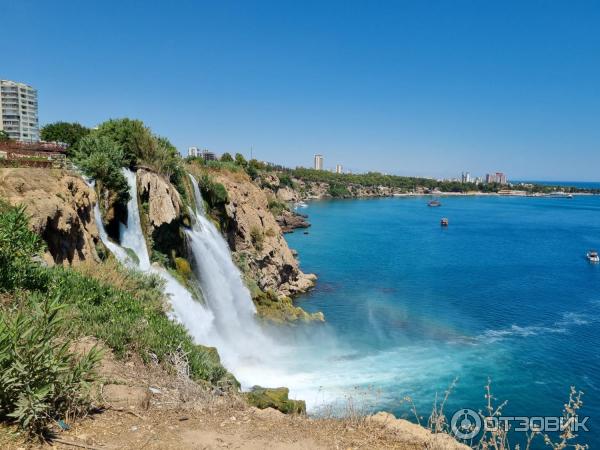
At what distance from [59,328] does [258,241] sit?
26.1 m

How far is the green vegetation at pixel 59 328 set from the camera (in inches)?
177

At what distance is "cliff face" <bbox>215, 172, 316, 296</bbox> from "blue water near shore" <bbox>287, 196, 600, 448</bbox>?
2.08m

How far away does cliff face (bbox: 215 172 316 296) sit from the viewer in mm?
29578

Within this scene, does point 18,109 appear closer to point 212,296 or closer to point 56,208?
point 212,296

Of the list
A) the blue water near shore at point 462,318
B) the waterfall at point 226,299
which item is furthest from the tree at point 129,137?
the blue water near shore at point 462,318

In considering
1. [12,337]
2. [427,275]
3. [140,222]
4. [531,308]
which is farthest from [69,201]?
[427,275]

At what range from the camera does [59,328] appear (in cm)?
550

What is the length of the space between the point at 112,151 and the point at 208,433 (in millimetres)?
15200

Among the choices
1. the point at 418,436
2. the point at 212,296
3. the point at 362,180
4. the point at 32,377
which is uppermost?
the point at 362,180

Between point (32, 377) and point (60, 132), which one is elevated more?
point (60, 132)

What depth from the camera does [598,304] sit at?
1251 inches

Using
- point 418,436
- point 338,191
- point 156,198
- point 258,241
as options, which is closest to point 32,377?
point 418,436

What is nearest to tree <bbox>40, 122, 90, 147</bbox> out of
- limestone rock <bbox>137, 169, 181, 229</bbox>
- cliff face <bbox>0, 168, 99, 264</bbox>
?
limestone rock <bbox>137, 169, 181, 229</bbox>

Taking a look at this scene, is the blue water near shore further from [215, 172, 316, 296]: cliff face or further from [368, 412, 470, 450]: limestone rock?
[215, 172, 316, 296]: cliff face
